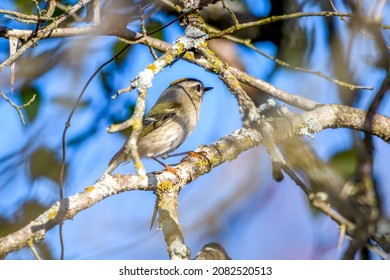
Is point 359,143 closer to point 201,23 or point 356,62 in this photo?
point 356,62

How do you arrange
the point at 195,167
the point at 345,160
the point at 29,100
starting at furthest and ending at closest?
the point at 29,100
the point at 345,160
the point at 195,167

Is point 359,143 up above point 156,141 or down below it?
below

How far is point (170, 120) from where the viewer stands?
3389 millimetres

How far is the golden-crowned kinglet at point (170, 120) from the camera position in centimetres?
323

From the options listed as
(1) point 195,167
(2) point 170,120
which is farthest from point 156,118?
(1) point 195,167

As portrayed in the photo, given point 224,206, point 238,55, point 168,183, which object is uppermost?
point 238,55

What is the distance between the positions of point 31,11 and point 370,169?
2.37 m

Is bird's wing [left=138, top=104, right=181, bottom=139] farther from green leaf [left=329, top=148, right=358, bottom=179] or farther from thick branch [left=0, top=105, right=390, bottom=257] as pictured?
green leaf [left=329, top=148, right=358, bottom=179]

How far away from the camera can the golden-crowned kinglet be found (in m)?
3.23

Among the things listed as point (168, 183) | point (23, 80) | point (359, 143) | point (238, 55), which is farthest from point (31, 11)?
point (359, 143)

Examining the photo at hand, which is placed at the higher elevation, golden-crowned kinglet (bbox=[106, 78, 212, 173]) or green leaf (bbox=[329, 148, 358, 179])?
golden-crowned kinglet (bbox=[106, 78, 212, 173])

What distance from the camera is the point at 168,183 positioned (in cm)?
206

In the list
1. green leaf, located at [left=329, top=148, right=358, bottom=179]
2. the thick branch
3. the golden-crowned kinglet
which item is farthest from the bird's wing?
green leaf, located at [left=329, top=148, right=358, bottom=179]

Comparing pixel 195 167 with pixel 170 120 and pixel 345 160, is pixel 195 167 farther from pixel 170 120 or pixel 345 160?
pixel 170 120
